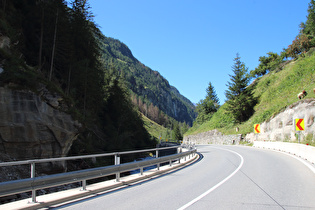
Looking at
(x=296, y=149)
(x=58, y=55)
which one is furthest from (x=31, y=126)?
(x=296, y=149)

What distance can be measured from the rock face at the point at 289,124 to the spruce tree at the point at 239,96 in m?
10.1

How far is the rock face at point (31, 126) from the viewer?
1446cm

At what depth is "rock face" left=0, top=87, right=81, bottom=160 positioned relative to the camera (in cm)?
1446

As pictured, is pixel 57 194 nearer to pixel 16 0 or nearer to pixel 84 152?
pixel 84 152

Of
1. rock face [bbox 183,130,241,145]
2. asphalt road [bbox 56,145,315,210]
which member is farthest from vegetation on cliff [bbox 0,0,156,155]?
rock face [bbox 183,130,241,145]

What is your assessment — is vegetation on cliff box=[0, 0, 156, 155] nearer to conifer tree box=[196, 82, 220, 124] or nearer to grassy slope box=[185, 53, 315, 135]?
grassy slope box=[185, 53, 315, 135]

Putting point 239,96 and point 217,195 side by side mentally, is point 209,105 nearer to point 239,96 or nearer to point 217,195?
point 239,96

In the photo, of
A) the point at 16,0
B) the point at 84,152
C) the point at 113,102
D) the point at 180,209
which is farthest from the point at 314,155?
the point at 113,102

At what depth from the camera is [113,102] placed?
4516cm

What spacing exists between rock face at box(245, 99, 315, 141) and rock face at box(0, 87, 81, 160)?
2199cm

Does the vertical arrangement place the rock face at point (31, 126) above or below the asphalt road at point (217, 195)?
above

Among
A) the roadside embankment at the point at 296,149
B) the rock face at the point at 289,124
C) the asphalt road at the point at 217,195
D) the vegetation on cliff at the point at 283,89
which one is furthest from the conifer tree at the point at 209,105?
the asphalt road at the point at 217,195

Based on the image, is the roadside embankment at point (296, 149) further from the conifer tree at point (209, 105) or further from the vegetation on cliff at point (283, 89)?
the conifer tree at point (209, 105)

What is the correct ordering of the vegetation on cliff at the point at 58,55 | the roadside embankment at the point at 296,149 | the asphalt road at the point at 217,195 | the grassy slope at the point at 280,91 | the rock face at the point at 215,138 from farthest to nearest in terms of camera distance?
1. the rock face at the point at 215,138
2. the grassy slope at the point at 280,91
3. the vegetation on cliff at the point at 58,55
4. the roadside embankment at the point at 296,149
5. the asphalt road at the point at 217,195
